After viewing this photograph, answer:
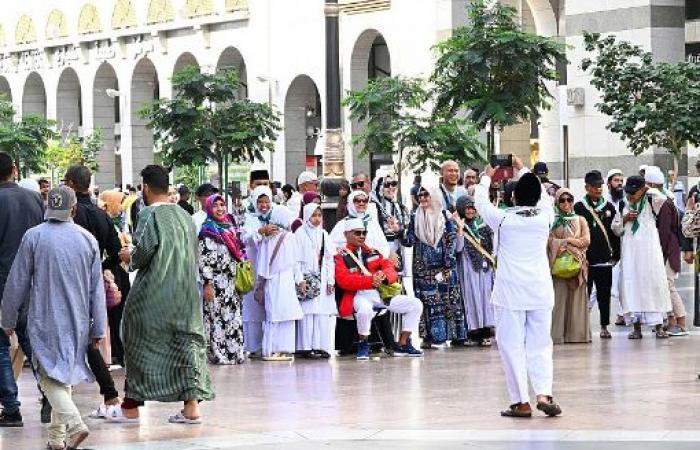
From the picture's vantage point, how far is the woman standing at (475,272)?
2077 centimetres

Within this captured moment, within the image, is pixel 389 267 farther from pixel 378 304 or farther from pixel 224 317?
pixel 224 317

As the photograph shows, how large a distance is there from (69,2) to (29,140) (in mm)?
19476

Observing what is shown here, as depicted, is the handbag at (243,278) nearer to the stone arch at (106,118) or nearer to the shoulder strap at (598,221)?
the shoulder strap at (598,221)

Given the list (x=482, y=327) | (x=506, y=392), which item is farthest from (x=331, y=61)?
Result: (x=506, y=392)

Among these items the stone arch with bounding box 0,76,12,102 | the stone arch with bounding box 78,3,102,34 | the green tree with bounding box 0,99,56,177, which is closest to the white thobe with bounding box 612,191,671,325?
the green tree with bounding box 0,99,56,177

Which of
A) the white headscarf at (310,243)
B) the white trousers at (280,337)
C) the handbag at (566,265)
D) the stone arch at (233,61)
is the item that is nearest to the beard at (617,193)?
the handbag at (566,265)

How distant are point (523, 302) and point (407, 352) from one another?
5.68 m

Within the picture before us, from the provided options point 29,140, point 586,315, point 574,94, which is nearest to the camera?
point 586,315

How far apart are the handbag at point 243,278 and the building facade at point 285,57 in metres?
7.36

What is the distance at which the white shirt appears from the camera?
46.3 ft

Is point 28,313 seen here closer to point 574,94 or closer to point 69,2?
point 574,94

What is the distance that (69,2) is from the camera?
7306 centimetres

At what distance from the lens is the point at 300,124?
5925cm

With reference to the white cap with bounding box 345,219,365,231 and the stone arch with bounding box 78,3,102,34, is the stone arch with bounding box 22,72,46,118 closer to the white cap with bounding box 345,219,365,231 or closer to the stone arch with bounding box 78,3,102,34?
the stone arch with bounding box 78,3,102,34
